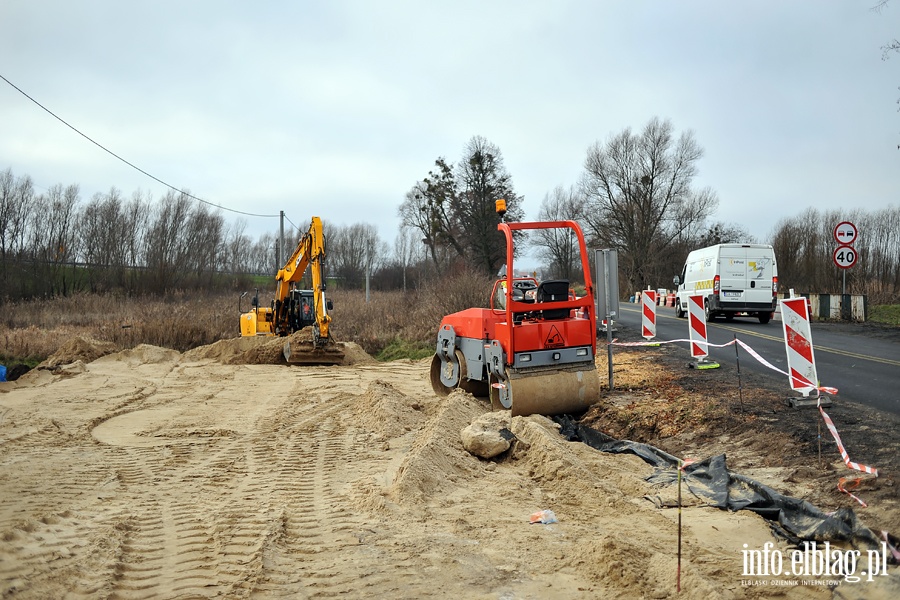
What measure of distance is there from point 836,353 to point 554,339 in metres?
8.01

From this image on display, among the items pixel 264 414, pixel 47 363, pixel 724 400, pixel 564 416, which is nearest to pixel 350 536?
pixel 564 416

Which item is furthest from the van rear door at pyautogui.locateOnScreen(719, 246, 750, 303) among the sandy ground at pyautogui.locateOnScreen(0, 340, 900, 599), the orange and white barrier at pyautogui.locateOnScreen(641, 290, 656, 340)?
the sandy ground at pyautogui.locateOnScreen(0, 340, 900, 599)

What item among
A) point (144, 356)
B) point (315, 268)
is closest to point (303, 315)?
point (315, 268)

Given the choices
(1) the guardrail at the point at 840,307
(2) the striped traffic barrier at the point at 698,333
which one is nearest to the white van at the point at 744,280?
(1) the guardrail at the point at 840,307

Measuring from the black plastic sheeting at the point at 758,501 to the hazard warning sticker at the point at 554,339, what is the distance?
7.27 feet

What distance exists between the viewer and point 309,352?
1986 centimetres

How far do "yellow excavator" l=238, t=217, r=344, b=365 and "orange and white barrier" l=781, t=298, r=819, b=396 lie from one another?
13366 mm

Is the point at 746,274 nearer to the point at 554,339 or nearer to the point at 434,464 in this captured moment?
the point at 554,339

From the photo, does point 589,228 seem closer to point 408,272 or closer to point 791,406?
point 408,272

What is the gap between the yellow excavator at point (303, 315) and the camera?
19250 mm

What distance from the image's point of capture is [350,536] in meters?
5.23

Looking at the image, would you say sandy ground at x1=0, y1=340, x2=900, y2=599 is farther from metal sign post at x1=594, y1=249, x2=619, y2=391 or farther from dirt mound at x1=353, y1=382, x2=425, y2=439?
metal sign post at x1=594, y1=249, x2=619, y2=391

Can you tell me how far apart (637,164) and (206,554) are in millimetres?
54848

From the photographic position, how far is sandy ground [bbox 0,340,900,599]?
4.29 m
